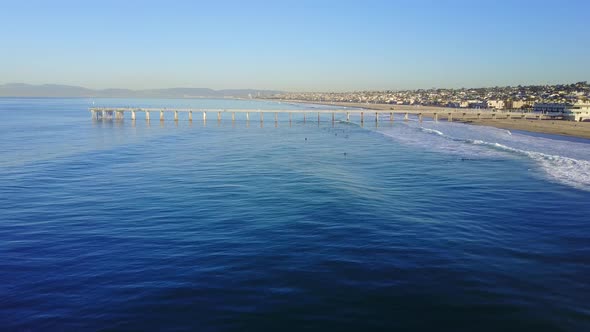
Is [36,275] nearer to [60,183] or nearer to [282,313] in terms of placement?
[282,313]

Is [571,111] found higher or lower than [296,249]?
higher

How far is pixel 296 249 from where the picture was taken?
16.0 metres

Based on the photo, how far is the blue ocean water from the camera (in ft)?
37.0

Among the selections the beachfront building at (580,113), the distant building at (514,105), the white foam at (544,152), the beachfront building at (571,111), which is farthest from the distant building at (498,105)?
the white foam at (544,152)

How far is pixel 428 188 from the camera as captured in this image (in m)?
27.0

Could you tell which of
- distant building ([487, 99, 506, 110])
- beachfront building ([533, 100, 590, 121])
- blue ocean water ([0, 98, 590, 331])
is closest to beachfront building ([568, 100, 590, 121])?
beachfront building ([533, 100, 590, 121])

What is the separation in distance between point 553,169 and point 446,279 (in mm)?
26437

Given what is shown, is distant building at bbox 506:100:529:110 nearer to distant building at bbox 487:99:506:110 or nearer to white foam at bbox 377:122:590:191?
distant building at bbox 487:99:506:110

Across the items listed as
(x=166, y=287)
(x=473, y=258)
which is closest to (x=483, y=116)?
(x=473, y=258)

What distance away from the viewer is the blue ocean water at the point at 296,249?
11.3 m

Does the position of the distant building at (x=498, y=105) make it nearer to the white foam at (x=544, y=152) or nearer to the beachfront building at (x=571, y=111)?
the beachfront building at (x=571, y=111)

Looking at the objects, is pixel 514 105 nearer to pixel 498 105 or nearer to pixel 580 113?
pixel 498 105

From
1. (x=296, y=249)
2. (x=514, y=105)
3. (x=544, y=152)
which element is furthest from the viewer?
(x=514, y=105)

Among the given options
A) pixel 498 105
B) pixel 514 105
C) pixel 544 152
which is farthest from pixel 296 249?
pixel 498 105
